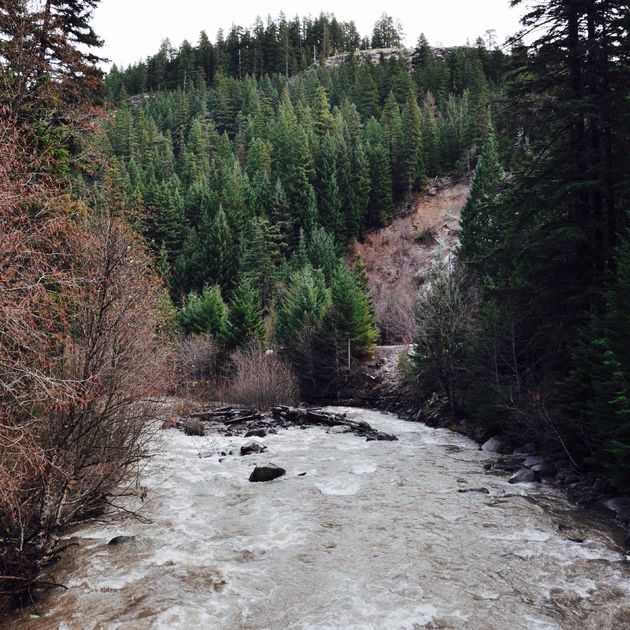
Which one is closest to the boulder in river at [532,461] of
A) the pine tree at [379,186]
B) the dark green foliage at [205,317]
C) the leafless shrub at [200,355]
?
the leafless shrub at [200,355]

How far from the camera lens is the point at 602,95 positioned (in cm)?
1480

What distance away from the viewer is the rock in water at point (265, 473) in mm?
15234

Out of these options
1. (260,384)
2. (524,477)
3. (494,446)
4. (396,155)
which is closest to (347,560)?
(524,477)

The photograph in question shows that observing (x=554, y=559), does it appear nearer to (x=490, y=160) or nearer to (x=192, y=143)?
(x=490, y=160)

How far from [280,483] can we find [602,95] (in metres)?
14.9

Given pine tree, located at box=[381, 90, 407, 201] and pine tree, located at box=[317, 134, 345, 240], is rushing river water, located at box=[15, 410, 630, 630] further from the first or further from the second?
pine tree, located at box=[381, 90, 407, 201]

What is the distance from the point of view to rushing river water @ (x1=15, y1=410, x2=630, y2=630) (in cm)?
766

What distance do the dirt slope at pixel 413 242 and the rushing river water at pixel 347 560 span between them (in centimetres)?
4110

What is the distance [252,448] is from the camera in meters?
19.4

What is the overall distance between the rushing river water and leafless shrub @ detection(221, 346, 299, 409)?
16466 mm

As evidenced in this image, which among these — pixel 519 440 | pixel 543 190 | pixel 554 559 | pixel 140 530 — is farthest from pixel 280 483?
pixel 543 190

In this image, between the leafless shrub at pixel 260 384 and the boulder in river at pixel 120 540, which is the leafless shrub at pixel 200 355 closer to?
the leafless shrub at pixel 260 384

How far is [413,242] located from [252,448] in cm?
5128

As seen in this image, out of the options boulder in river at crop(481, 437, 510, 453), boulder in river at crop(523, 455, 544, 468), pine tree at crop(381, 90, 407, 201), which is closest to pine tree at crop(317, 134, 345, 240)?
pine tree at crop(381, 90, 407, 201)
